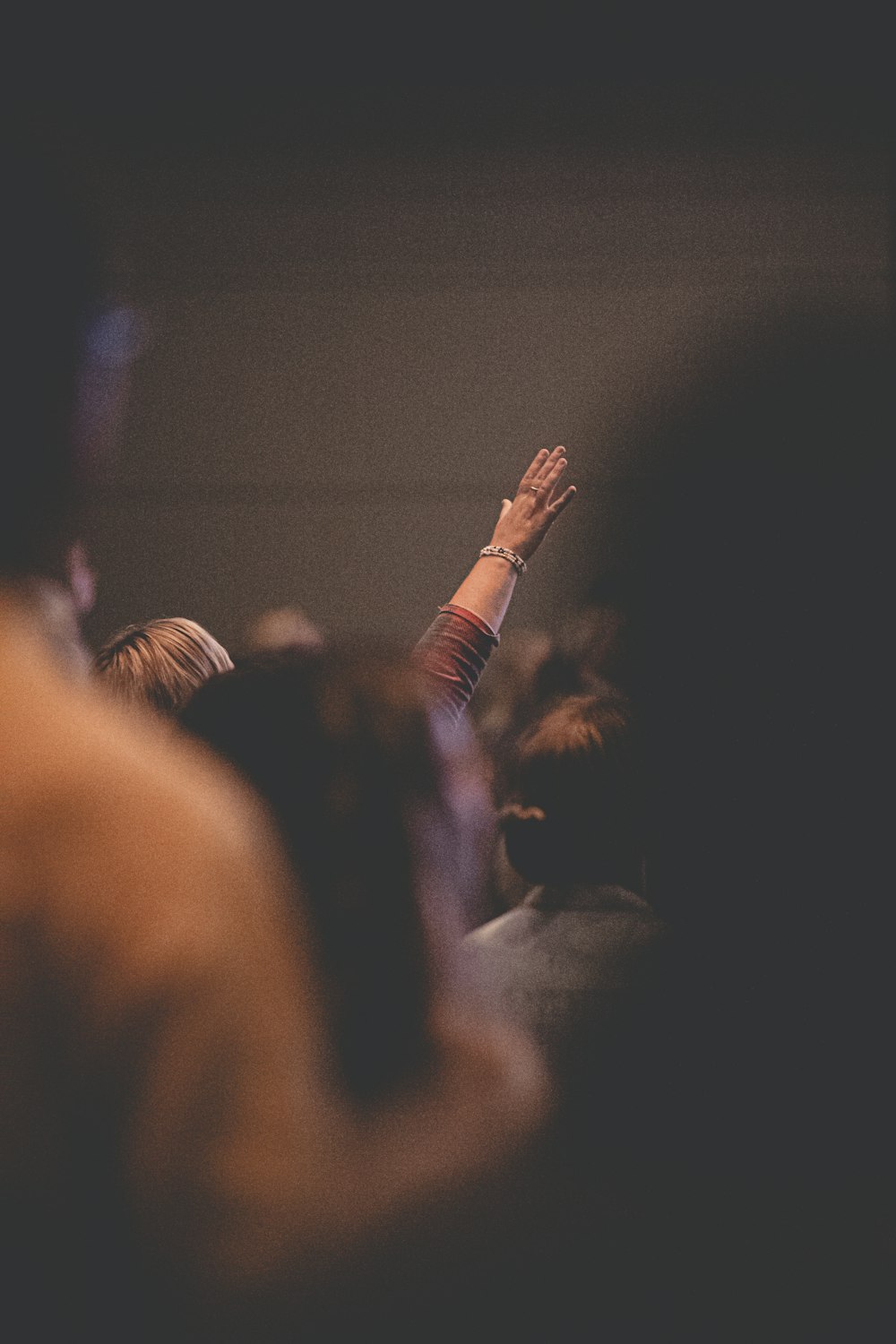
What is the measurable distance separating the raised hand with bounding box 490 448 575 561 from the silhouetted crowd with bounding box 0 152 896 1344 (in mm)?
92

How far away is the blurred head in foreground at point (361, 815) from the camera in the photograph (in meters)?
0.59

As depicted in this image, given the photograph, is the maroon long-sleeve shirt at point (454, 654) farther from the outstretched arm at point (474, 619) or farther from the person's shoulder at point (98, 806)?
the person's shoulder at point (98, 806)

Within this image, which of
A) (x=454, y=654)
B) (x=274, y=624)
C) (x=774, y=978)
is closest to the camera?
(x=774, y=978)

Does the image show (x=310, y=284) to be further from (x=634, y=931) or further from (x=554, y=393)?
(x=634, y=931)

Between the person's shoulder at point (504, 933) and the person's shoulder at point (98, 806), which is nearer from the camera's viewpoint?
the person's shoulder at point (98, 806)

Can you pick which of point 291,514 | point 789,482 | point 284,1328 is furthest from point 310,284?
point 284,1328

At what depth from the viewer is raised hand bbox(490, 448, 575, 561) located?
1.45m

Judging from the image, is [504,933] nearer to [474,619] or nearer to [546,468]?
[474,619]

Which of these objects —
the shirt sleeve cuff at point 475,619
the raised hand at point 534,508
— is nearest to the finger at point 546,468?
the raised hand at point 534,508

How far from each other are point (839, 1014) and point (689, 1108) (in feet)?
0.69

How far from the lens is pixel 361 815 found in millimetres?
639

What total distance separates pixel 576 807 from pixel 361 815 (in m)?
0.77

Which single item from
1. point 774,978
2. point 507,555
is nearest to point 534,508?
point 507,555

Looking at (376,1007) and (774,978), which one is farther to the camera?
(774,978)
